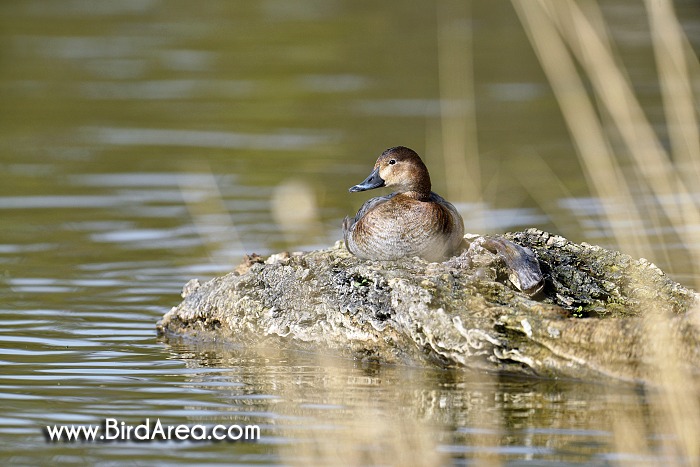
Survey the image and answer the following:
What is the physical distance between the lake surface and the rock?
125 millimetres

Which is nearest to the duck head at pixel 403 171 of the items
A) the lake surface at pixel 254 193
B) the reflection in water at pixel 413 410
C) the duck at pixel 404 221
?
the duck at pixel 404 221

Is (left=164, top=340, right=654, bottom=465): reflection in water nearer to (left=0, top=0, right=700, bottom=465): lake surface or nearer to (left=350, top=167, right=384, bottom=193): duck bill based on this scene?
(left=0, top=0, right=700, bottom=465): lake surface

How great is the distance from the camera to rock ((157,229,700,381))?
21.5 ft

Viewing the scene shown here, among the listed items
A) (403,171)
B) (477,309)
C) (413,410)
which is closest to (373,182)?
(403,171)

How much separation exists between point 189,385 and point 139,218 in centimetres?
456

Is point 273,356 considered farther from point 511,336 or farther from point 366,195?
point 366,195

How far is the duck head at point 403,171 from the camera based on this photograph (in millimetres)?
7648

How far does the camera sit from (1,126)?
15094mm

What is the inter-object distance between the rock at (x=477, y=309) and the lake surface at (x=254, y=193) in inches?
4.9

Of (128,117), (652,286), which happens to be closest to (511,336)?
(652,286)

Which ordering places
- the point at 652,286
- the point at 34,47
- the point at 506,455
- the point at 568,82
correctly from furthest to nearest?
the point at 34,47
the point at 652,286
the point at 568,82
the point at 506,455

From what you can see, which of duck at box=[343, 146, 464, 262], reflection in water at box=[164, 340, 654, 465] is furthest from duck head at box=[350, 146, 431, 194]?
reflection in water at box=[164, 340, 654, 465]

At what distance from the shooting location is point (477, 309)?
6.84 metres

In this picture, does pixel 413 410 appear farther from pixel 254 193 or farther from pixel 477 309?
pixel 254 193
